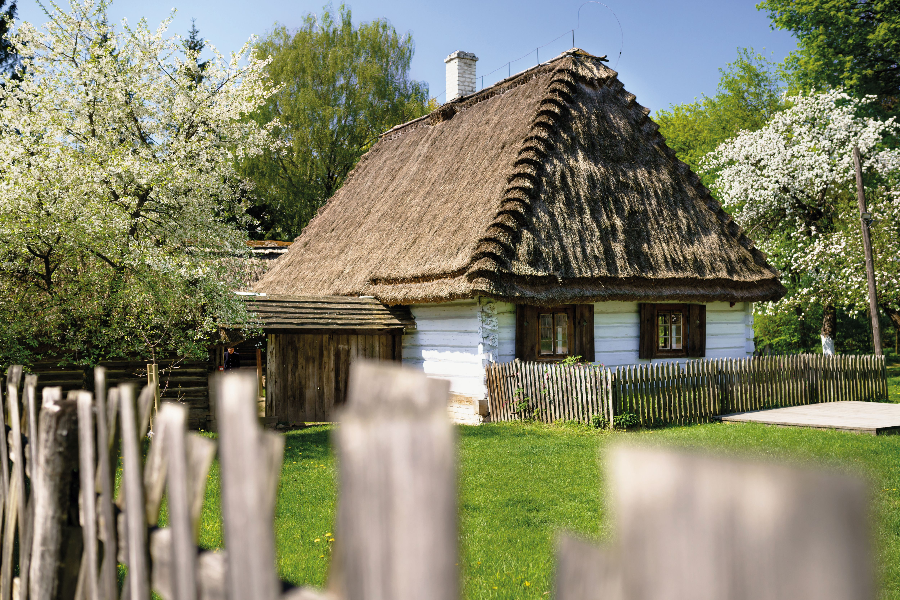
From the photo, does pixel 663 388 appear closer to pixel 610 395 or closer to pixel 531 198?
pixel 610 395

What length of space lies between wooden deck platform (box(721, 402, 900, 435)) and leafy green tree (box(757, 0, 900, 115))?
67.0 ft

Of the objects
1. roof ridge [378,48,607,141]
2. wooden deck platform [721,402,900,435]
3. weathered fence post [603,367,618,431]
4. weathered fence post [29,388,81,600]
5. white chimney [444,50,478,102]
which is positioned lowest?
wooden deck platform [721,402,900,435]

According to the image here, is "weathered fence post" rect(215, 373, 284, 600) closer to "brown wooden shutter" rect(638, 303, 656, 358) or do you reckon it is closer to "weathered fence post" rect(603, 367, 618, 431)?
"weathered fence post" rect(603, 367, 618, 431)

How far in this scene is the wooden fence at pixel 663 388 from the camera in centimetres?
1221

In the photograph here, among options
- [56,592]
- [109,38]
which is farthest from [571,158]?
[56,592]

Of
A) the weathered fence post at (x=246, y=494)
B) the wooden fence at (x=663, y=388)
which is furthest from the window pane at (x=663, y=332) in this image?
the weathered fence post at (x=246, y=494)

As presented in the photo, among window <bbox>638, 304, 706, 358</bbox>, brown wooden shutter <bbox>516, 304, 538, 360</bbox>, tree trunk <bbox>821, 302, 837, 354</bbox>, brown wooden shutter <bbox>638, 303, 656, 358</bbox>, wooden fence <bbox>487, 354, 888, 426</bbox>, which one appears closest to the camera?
wooden fence <bbox>487, 354, 888, 426</bbox>

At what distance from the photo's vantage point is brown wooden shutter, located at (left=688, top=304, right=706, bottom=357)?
661 inches

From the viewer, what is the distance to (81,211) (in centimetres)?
977

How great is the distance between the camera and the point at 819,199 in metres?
24.9

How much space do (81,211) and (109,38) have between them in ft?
15.1

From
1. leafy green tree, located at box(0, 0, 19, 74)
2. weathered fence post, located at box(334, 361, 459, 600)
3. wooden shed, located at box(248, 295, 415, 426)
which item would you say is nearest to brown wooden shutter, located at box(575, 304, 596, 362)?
wooden shed, located at box(248, 295, 415, 426)

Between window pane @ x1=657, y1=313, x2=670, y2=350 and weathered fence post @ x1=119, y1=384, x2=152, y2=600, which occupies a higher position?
window pane @ x1=657, y1=313, x2=670, y2=350

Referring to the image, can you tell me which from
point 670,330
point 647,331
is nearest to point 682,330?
point 670,330
